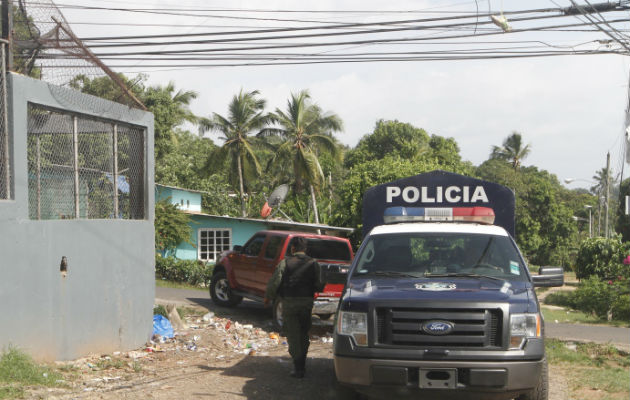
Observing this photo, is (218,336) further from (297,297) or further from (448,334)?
(448,334)

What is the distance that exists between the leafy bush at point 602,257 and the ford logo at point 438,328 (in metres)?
19.6

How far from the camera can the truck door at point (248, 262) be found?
1452 centimetres

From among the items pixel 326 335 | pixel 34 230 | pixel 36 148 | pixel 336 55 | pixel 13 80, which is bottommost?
pixel 326 335

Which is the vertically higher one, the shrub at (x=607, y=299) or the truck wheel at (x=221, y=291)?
the truck wheel at (x=221, y=291)

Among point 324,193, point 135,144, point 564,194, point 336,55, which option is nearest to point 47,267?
point 135,144

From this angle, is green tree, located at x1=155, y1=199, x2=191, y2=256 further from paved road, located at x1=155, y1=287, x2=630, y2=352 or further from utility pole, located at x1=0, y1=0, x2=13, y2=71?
utility pole, located at x1=0, y1=0, x2=13, y2=71

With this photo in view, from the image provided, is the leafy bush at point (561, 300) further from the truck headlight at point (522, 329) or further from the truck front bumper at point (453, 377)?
the truck front bumper at point (453, 377)

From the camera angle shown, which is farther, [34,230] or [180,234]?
[180,234]

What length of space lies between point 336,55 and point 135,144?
19.7 ft

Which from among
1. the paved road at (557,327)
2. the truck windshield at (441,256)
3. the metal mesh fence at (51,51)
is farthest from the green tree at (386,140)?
the truck windshield at (441,256)

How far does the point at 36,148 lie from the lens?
8.73m

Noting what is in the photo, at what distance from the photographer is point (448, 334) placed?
580 cm

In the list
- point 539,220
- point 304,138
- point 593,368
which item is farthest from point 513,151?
point 593,368

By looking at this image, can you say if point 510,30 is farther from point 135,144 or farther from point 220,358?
point 220,358
